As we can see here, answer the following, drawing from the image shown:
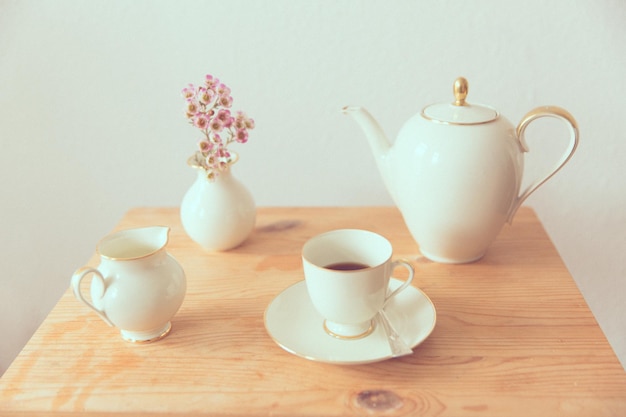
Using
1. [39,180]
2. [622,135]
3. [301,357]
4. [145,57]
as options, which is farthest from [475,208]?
[39,180]

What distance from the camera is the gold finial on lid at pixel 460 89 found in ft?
2.75

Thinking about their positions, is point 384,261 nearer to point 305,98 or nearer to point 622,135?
point 305,98

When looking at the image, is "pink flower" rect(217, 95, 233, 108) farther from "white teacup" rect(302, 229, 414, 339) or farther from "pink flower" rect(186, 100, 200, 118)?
"white teacup" rect(302, 229, 414, 339)

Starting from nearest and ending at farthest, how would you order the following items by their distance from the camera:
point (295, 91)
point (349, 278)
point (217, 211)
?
point (349, 278) < point (217, 211) < point (295, 91)

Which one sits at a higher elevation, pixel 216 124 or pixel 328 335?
pixel 216 124

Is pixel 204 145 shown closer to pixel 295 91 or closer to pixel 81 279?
pixel 81 279

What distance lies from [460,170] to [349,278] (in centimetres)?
24

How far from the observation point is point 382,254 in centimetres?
76

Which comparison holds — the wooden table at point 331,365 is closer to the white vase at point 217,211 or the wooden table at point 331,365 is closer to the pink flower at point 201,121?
the white vase at point 217,211

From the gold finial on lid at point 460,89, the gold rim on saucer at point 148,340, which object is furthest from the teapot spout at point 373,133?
the gold rim on saucer at point 148,340

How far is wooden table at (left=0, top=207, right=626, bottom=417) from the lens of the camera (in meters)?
0.64

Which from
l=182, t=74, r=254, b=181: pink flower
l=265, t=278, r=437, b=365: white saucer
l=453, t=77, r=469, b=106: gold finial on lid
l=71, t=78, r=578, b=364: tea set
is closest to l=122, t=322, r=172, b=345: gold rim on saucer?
l=71, t=78, r=578, b=364: tea set

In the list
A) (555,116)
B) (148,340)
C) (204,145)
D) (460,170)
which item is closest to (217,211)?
(204,145)

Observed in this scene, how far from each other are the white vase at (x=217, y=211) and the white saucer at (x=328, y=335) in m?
0.16
